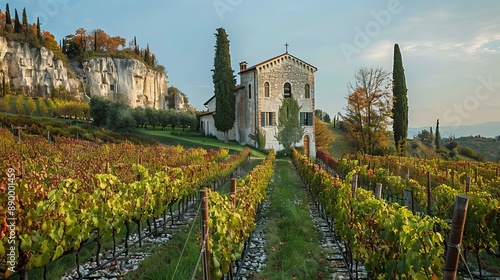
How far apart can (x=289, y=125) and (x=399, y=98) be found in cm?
1056

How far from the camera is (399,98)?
31.6 meters

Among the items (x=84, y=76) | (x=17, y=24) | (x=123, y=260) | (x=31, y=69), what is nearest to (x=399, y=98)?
(x=123, y=260)

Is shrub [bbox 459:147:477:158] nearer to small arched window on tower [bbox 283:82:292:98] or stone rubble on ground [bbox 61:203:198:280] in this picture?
small arched window on tower [bbox 283:82:292:98]

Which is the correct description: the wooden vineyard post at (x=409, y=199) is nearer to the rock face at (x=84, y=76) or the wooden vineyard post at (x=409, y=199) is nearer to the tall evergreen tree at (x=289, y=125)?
the tall evergreen tree at (x=289, y=125)

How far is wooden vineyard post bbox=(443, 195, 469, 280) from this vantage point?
7.78ft

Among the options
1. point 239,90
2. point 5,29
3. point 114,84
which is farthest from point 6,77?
point 239,90

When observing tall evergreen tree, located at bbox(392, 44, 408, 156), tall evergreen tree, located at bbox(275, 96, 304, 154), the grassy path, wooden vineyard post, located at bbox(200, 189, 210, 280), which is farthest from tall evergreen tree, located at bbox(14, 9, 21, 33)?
wooden vineyard post, located at bbox(200, 189, 210, 280)

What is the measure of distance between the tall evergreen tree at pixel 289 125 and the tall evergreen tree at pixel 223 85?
479 cm

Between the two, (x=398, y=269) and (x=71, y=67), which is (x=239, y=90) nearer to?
(x=398, y=269)

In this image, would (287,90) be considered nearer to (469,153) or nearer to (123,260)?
(469,153)

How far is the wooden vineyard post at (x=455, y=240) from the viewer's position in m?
2.37

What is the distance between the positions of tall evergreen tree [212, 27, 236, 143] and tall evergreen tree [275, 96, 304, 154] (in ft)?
15.7

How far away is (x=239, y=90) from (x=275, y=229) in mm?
30107

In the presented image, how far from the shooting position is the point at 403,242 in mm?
3268
